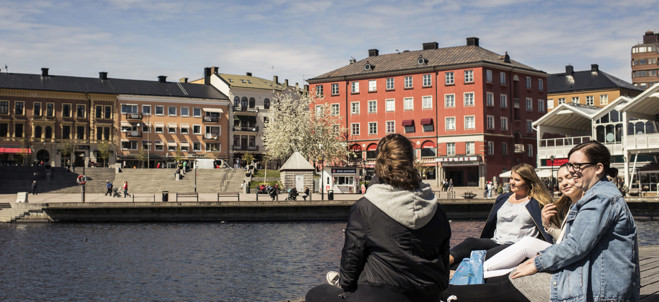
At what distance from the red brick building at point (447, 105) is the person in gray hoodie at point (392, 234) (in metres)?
75.2

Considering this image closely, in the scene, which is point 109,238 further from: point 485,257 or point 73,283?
point 485,257

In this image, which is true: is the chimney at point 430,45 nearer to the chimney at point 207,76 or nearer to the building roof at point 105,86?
the building roof at point 105,86

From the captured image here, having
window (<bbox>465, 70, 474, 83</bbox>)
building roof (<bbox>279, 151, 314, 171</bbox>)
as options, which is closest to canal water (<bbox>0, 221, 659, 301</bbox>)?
building roof (<bbox>279, 151, 314, 171</bbox>)

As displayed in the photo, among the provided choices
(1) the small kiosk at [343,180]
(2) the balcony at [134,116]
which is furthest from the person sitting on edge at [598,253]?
(2) the balcony at [134,116]

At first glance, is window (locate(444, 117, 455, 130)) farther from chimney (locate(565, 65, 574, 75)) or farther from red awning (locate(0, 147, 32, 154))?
red awning (locate(0, 147, 32, 154))

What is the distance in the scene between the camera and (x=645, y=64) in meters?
140

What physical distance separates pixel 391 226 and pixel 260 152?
337 ft

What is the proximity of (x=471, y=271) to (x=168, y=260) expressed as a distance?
→ 2371cm

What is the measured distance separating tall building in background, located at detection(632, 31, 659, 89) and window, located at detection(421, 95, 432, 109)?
73.9 meters

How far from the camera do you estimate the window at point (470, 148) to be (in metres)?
81.0

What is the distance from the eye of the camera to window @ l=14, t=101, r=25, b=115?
92.1m

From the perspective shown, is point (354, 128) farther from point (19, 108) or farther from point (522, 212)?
point (522, 212)

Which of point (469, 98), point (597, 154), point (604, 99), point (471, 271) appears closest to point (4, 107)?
point (469, 98)

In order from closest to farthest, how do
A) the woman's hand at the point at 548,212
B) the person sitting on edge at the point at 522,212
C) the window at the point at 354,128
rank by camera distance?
the woman's hand at the point at 548,212 < the person sitting on edge at the point at 522,212 < the window at the point at 354,128
